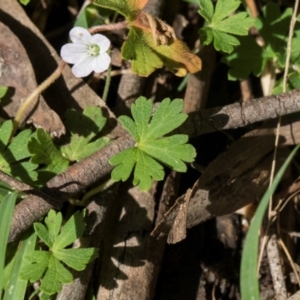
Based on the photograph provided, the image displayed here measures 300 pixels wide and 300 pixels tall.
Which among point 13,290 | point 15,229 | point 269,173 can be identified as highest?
point 269,173

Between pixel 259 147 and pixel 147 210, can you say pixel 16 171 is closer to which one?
pixel 147 210

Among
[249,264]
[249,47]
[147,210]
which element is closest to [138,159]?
[147,210]

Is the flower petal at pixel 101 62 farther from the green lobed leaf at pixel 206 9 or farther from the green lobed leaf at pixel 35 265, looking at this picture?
the green lobed leaf at pixel 35 265

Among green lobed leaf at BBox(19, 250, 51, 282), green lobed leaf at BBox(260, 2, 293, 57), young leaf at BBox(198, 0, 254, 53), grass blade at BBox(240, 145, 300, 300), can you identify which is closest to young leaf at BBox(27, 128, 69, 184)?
green lobed leaf at BBox(19, 250, 51, 282)

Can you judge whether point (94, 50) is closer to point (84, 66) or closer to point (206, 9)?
point (84, 66)

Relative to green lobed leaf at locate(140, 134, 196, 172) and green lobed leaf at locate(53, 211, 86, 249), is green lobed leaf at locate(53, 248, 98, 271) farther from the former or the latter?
green lobed leaf at locate(140, 134, 196, 172)

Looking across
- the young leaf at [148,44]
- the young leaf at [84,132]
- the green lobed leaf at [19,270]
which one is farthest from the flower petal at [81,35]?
the green lobed leaf at [19,270]
